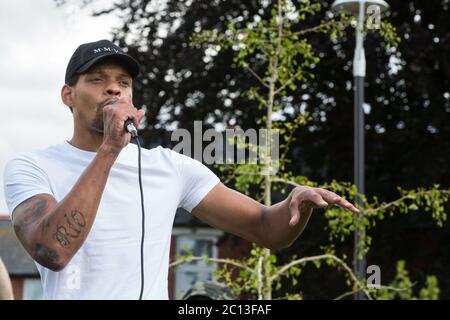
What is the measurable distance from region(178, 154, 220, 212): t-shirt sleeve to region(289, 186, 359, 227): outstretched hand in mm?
372

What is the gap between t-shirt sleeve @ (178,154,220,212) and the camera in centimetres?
302

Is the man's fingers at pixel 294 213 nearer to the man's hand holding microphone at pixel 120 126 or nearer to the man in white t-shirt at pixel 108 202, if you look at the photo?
the man in white t-shirt at pixel 108 202

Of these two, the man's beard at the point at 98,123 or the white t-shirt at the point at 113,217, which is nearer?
the white t-shirt at the point at 113,217

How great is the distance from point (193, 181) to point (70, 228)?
2.19 ft

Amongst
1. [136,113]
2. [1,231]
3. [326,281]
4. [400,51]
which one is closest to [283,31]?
[1,231]

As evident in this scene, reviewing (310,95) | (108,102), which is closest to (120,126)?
(108,102)

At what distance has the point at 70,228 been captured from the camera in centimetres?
244

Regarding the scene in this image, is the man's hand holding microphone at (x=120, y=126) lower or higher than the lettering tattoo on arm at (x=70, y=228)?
higher

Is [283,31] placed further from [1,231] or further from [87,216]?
[87,216]

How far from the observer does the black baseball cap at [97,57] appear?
2854 mm

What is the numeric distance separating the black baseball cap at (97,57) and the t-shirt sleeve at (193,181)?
333 mm

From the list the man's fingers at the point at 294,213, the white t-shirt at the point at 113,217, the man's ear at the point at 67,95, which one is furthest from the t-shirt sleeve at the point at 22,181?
the man's fingers at the point at 294,213

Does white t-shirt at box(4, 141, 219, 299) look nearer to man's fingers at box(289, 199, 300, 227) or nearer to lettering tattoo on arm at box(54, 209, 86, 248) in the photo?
lettering tattoo on arm at box(54, 209, 86, 248)

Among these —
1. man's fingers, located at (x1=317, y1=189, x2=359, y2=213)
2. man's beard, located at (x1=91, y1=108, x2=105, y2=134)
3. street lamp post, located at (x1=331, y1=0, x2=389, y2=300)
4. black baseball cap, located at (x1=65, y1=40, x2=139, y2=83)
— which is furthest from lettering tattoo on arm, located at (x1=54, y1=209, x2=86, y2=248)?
street lamp post, located at (x1=331, y1=0, x2=389, y2=300)
